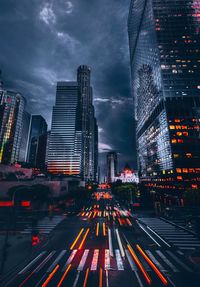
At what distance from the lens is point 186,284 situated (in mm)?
12852

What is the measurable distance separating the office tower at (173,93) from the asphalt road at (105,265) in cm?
7832

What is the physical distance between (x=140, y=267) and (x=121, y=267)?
2.00m

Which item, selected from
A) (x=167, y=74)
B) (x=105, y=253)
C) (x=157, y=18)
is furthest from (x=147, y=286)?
(x=157, y=18)

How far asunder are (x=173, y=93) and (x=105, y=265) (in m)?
111

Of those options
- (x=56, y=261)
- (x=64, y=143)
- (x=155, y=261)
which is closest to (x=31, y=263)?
(x=56, y=261)

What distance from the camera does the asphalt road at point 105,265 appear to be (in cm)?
1324

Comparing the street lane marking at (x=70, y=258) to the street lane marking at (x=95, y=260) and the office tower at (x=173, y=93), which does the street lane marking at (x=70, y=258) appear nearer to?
the street lane marking at (x=95, y=260)

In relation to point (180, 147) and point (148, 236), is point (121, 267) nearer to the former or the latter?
point (148, 236)

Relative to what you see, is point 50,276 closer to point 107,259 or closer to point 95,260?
point 95,260

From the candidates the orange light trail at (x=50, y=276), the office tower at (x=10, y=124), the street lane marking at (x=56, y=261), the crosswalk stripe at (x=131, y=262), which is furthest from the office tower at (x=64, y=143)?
the orange light trail at (x=50, y=276)

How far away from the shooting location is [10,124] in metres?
167

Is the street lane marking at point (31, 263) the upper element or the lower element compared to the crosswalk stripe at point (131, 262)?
lower

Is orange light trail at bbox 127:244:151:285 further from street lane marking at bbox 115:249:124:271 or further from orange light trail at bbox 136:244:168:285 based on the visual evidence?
street lane marking at bbox 115:249:124:271

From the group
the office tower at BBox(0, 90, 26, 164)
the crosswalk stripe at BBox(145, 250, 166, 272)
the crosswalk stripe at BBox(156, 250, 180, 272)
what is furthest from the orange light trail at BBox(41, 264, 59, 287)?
the office tower at BBox(0, 90, 26, 164)
